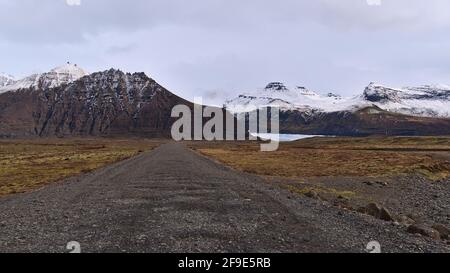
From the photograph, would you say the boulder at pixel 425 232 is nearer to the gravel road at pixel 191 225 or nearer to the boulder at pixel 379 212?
the gravel road at pixel 191 225

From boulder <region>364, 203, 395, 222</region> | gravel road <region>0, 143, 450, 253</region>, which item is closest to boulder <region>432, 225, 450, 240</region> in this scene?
gravel road <region>0, 143, 450, 253</region>

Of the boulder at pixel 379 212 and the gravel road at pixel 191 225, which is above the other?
the gravel road at pixel 191 225

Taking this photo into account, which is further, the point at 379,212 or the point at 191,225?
the point at 379,212

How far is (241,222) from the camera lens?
60.4 feet

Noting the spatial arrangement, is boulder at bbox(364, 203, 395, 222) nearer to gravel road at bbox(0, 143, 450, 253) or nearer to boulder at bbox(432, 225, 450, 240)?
gravel road at bbox(0, 143, 450, 253)

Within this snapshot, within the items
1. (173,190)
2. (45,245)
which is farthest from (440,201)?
(45,245)

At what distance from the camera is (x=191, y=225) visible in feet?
57.8

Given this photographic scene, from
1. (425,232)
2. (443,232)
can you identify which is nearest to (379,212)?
(443,232)

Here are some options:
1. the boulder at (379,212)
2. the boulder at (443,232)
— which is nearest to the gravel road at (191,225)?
the boulder at (379,212)

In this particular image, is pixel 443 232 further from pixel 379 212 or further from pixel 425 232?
pixel 379 212

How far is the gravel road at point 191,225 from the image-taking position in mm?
14453
